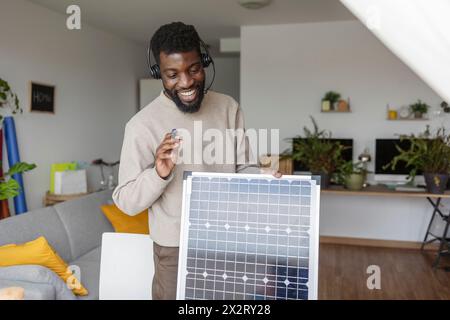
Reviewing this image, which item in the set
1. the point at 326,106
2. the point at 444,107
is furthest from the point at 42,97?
the point at 444,107

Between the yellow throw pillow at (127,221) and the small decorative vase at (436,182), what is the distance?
8.77 feet

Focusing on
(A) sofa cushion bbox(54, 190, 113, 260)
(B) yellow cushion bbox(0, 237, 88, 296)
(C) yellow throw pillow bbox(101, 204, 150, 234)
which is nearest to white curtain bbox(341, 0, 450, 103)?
(B) yellow cushion bbox(0, 237, 88, 296)

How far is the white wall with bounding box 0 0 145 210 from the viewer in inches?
150

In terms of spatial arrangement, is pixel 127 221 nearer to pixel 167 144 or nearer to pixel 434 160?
pixel 167 144

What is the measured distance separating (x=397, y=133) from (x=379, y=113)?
0.30 meters

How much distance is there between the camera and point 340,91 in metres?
4.94

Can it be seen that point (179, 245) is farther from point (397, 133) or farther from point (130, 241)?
point (397, 133)

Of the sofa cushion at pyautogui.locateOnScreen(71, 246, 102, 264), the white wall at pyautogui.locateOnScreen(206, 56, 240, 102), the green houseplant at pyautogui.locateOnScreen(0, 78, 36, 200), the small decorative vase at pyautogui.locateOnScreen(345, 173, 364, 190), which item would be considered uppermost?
the white wall at pyautogui.locateOnScreen(206, 56, 240, 102)

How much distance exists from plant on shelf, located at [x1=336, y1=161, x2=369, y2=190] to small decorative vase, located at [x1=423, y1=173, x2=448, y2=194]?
61 cm

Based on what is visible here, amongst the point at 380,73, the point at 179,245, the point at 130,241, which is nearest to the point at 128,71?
the point at 380,73

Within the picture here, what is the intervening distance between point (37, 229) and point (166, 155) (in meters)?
2.15

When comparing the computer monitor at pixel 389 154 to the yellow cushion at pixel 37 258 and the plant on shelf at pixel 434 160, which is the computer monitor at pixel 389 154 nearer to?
the plant on shelf at pixel 434 160

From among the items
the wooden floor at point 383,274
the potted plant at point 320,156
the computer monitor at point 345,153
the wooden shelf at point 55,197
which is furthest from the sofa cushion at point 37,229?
the computer monitor at point 345,153

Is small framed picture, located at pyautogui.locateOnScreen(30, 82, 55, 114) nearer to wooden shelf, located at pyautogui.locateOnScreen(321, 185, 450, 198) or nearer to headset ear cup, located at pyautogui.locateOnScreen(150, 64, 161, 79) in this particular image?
wooden shelf, located at pyautogui.locateOnScreen(321, 185, 450, 198)
